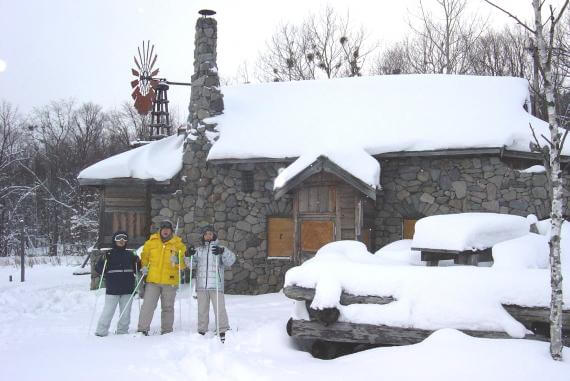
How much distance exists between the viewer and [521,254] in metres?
5.82

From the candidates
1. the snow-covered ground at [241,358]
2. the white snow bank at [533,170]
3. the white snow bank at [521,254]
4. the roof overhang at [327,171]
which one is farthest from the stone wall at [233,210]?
the white snow bank at [521,254]

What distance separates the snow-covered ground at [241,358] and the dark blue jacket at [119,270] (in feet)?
2.27

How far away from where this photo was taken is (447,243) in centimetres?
613

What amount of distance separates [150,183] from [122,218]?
1.42 metres

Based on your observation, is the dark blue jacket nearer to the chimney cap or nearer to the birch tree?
the birch tree

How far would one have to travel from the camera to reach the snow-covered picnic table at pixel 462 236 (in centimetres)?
610

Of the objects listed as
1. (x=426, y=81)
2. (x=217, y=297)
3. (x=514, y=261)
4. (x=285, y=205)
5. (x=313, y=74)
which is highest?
(x=313, y=74)

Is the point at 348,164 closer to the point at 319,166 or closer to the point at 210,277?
the point at 319,166

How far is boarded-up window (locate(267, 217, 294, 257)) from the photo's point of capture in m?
11.7

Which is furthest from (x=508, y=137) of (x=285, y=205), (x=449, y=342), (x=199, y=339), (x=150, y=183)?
(x=150, y=183)

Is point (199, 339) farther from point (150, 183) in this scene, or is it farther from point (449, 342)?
point (150, 183)

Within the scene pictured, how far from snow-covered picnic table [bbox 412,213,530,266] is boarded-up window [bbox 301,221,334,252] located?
4.12 meters

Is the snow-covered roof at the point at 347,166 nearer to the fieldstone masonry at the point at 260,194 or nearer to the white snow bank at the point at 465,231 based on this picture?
the fieldstone masonry at the point at 260,194

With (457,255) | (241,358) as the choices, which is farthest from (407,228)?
(241,358)
